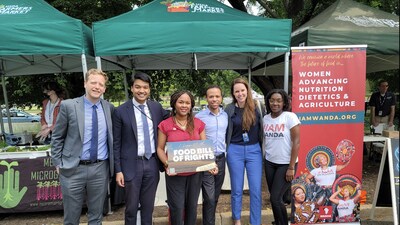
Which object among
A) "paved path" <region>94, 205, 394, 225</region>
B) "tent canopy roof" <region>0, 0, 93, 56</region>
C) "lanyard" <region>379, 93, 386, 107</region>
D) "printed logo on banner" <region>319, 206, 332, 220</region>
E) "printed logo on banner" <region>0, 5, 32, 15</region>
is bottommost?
"paved path" <region>94, 205, 394, 225</region>

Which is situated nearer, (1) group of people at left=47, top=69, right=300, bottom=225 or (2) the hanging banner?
(1) group of people at left=47, top=69, right=300, bottom=225

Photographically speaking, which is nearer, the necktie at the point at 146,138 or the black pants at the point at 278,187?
the necktie at the point at 146,138

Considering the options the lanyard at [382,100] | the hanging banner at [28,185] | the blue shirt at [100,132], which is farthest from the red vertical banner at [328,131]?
the lanyard at [382,100]

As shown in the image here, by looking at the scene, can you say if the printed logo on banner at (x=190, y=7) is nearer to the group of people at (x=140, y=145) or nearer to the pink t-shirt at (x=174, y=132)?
the group of people at (x=140, y=145)

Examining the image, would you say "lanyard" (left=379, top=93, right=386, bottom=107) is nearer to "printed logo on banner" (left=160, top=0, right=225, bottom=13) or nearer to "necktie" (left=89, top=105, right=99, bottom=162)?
"printed logo on banner" (left=160, top=0, right=225, bottom=13)

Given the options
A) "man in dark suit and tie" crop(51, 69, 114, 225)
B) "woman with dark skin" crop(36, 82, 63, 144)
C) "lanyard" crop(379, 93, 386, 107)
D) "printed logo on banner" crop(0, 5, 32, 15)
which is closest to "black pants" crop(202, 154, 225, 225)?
"man in dark suit and tie" crop(51, 69, 114, 225)

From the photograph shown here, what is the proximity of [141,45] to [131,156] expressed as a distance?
5.47 ft

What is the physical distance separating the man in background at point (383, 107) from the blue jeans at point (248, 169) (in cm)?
494

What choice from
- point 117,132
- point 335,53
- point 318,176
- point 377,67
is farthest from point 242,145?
point 377,67

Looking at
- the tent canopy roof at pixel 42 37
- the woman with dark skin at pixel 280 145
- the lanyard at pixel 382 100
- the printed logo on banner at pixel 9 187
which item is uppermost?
the tent canopy roof at pixel 42 37

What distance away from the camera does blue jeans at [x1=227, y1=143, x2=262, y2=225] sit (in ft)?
11.5

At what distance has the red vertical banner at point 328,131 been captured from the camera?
378 cm

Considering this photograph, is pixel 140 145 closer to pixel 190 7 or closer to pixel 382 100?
pixel 190 7

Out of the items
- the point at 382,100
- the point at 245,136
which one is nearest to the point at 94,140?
the point at 245,136
